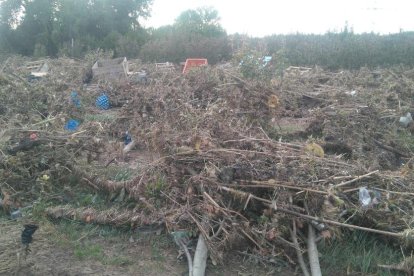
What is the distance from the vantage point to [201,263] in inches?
122

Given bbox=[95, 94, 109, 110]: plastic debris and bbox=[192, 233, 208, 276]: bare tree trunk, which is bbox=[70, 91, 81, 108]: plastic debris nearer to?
bbox=[95, 94, 109, 110]: plastic debris

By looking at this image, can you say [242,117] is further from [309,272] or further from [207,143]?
[309,272]

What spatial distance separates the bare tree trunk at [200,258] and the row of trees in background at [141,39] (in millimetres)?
14734

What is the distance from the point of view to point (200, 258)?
313 centimetres

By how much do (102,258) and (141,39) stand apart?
81.8 feet

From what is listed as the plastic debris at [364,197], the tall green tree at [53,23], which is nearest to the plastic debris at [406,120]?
the plastic debris at [364,197]

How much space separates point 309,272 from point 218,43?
1916 centimetres

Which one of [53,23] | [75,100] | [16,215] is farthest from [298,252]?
[53,23]

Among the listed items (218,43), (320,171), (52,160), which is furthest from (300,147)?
(218,43)

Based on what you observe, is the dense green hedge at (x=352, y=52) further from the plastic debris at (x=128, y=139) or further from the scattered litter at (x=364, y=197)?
the scattered litter at (x=364, y=197)

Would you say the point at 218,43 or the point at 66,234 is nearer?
the point at 66,234

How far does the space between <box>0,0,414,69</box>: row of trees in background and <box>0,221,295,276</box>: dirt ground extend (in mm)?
14547

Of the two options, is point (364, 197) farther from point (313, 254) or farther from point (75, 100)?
point (75, 100)

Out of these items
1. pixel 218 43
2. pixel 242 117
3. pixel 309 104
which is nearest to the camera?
pixel 242 117
